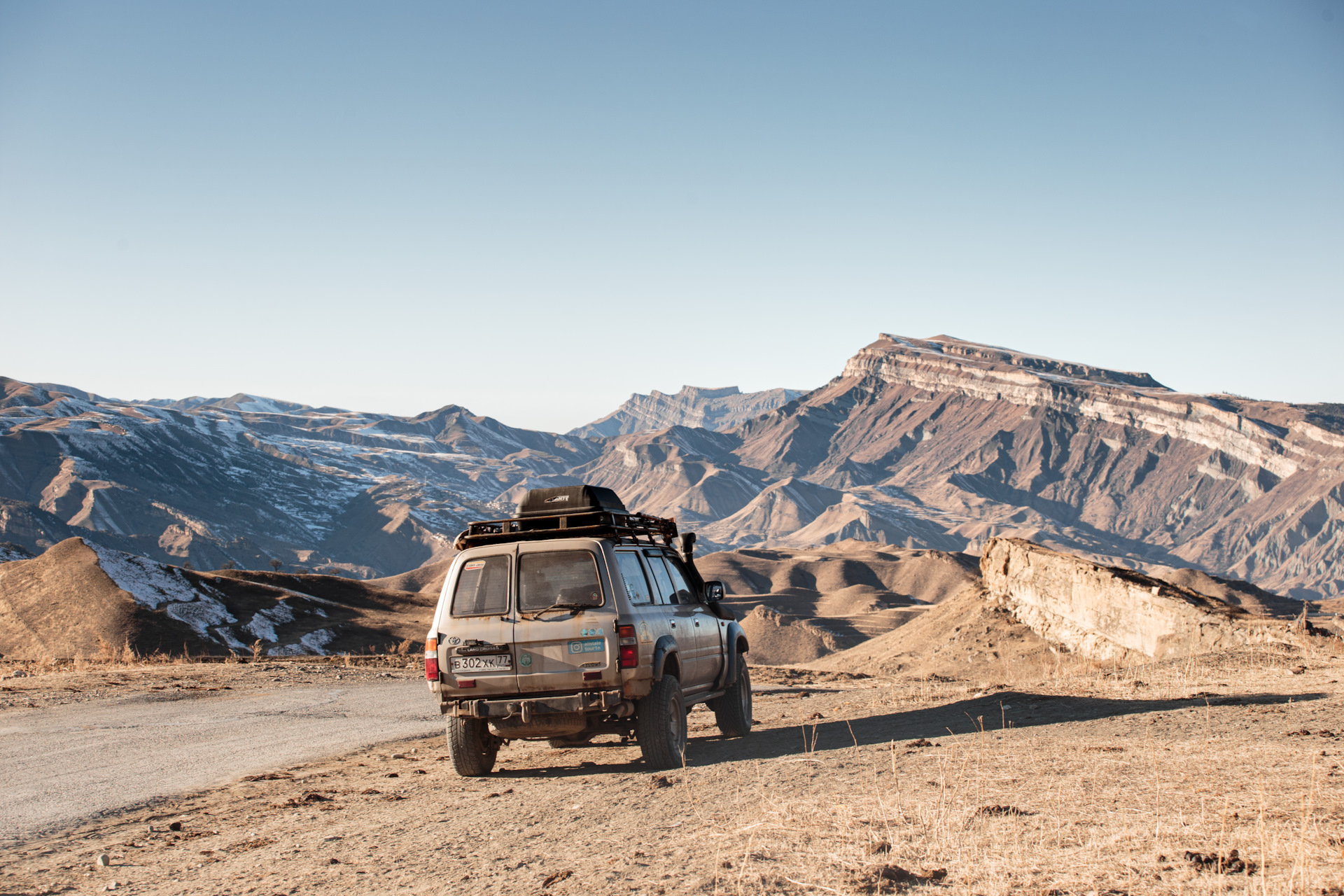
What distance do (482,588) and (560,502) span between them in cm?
142

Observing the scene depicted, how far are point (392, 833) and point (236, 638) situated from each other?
94.7 feet

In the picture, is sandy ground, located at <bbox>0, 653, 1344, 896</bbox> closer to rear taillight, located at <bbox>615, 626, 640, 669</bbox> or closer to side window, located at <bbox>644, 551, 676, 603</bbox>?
rear taillight, located at <bbox>615, 626, 640, 669</bbox>

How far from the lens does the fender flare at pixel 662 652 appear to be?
9.52 meters

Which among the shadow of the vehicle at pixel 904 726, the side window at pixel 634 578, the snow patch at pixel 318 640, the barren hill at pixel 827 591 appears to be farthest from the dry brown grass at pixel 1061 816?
the barren hill at pixel 827 591

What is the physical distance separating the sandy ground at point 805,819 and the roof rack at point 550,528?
224 cm

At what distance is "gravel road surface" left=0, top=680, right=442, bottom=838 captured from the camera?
8.90 m

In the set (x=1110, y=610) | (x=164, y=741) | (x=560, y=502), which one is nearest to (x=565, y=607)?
(x=560, y=502)

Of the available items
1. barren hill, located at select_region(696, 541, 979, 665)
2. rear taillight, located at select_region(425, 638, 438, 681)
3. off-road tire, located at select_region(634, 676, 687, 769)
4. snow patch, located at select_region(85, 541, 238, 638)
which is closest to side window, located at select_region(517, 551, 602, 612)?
rear taillight, located at select_region(425, 638, 438, 681)

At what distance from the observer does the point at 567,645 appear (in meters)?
9.23

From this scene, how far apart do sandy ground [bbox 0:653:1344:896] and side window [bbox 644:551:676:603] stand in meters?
1.63

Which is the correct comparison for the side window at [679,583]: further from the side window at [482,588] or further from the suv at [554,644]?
the side window at [482,588]

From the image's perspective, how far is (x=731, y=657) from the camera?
1196cm

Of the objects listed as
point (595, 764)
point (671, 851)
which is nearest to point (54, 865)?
point (671, 851)

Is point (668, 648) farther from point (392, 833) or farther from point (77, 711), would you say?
point (77, 711)
